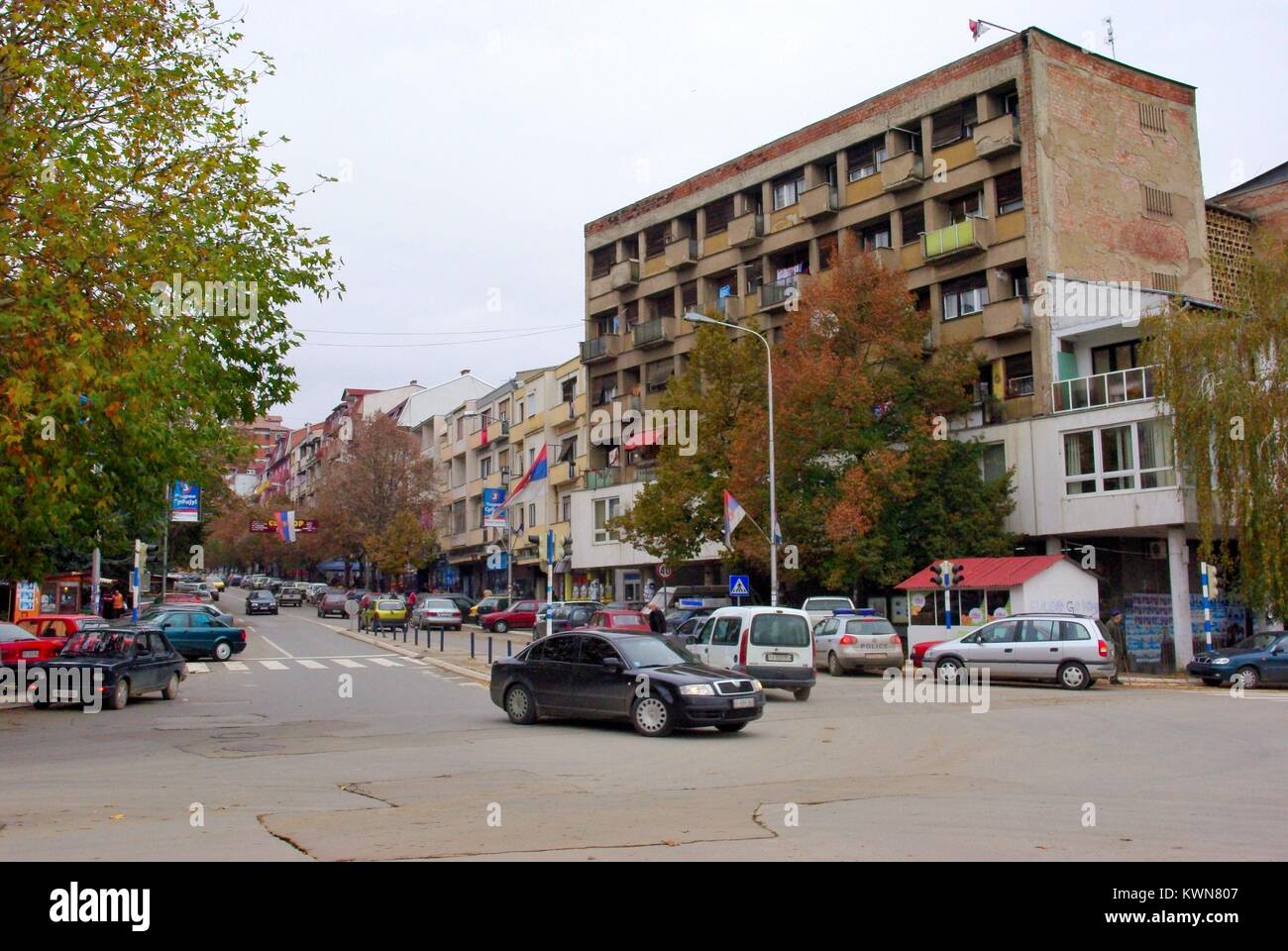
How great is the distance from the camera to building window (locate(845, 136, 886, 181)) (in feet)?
155

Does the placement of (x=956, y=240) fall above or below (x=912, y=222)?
below

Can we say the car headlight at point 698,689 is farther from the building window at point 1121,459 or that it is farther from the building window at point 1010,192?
the building window at point 1010,192

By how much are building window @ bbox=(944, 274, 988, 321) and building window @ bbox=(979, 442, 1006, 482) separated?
17.1ft

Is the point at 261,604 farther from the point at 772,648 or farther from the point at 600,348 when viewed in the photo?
the point at 772,648

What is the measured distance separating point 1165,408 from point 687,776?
24746mm

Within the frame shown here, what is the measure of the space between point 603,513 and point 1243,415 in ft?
114

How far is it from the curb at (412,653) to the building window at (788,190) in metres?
25.4

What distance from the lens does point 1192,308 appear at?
115 feet

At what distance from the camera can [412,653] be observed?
36500 millimetres

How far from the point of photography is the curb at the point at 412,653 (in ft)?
92.4

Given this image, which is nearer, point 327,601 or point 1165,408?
point 1165,408

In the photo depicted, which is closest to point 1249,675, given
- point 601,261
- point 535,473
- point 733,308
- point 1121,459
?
point 1121,459
